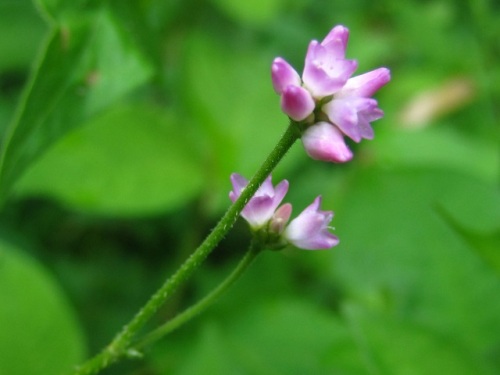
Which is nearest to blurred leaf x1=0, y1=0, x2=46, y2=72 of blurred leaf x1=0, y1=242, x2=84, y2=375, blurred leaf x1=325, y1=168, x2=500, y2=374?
blurred leaf x1=0, y1=242, x2=84, y2=375

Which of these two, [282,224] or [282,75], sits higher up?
[282,75]

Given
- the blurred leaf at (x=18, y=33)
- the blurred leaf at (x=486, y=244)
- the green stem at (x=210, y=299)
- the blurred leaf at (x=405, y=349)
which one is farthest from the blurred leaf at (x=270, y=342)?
the blurred leaf at (x=18, y=33)

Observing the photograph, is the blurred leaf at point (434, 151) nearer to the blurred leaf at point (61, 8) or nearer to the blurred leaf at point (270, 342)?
the blurred leaf at point (270, 342)

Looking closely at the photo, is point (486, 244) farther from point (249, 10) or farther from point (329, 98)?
point (249, 10)

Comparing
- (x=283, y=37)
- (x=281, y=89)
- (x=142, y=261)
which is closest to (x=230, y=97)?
(x=142, y=261)

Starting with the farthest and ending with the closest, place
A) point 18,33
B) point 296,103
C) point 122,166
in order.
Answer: point 18,33 < point 122,166 < point 296,103

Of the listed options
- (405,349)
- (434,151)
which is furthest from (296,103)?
(434,151)

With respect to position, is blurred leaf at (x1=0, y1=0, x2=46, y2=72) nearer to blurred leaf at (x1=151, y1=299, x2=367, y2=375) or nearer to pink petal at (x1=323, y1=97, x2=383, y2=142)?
blurred leaf at (x1=151, y1=299, x2=367, y2=375)
